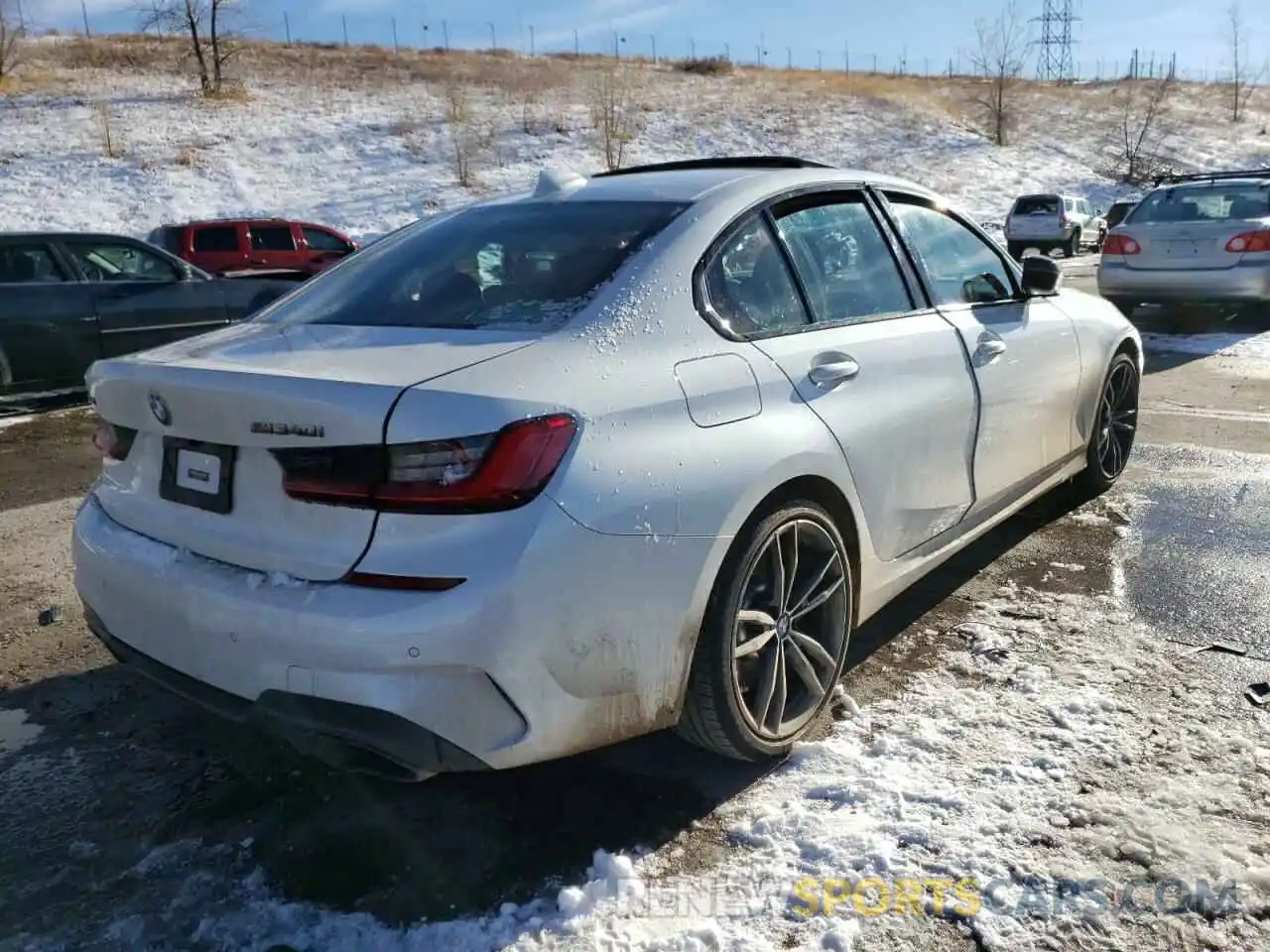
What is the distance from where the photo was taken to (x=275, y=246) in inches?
673

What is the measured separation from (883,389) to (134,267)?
741cm

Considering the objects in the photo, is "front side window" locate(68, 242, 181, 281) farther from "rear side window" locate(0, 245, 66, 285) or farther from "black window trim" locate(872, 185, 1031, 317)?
"black window trim" locate(872, 185, 1031, 317)

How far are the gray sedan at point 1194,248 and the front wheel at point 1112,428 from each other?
576 cm

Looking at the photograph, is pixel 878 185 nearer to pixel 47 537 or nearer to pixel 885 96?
pixel 47 537

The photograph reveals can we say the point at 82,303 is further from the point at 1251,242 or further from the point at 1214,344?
the point at 1251,242

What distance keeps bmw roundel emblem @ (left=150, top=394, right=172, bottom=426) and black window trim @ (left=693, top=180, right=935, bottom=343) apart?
1.30m

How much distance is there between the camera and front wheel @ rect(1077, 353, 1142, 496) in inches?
191

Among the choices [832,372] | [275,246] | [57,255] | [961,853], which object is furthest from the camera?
[275,246]

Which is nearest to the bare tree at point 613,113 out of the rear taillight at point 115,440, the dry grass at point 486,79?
the dry grass at point 486,79

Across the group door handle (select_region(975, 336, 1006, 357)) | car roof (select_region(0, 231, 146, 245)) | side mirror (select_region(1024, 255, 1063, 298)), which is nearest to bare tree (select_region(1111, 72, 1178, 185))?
car roof (select_region(0, 231, 146, 245))

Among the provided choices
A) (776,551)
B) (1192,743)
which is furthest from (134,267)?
(1192,743)

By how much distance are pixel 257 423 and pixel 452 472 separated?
471 millimetres

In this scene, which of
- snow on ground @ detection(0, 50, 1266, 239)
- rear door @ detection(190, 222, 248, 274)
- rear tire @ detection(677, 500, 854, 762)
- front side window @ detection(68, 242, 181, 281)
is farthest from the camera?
snow on ground @ detection(0, 50, 1266, 239)

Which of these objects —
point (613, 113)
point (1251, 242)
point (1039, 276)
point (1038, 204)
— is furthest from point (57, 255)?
→ point (613, 113)
